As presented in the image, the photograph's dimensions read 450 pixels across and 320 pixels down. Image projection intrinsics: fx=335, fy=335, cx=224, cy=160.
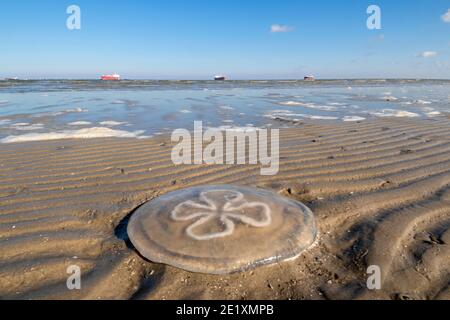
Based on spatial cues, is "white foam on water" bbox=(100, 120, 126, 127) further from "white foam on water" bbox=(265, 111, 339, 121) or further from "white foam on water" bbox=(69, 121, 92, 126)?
"white foam on water" bbox=(265, 111, 339, 121)

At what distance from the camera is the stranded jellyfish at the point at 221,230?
2166mm

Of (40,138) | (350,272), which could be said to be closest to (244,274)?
(350,272)

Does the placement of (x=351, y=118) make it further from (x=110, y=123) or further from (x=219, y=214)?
(x=219, y=214)

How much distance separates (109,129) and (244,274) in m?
5.15

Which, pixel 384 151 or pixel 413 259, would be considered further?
pixel 384 151

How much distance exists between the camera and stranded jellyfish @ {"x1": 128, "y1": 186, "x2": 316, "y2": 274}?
2166 mm

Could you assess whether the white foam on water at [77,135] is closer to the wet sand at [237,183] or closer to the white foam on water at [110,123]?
the wet sand at [237,183]

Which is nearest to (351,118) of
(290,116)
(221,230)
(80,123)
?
(290,116)

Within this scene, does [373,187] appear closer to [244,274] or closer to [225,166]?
[225,166]

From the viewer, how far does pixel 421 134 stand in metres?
5.98

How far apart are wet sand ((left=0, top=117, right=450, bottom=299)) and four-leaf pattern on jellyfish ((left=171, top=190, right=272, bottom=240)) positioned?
34 centimetres

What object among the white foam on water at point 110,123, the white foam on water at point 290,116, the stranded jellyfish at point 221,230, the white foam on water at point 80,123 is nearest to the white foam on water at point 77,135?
the white foam on water at point 110,123

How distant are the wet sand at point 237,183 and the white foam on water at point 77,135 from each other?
0.46m

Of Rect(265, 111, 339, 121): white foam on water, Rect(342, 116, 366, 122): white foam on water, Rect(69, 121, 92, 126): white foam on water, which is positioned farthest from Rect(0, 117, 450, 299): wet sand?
Rect(265, 111, 339, 121): white foam on water
